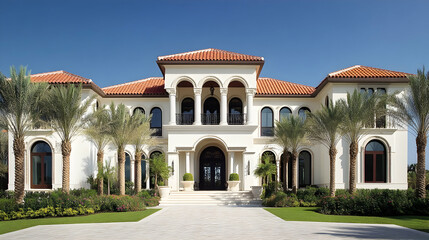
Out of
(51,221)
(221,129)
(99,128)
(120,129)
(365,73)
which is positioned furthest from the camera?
(221,129)

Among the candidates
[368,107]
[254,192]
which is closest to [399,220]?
[368,107]

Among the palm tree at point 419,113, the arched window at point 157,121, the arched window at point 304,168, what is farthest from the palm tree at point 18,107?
the arched window at point 304,168

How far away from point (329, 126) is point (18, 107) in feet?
53.7

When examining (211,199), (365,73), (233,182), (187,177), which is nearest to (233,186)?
(233,182)

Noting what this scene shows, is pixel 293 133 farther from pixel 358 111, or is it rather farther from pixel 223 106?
pixel 223 106

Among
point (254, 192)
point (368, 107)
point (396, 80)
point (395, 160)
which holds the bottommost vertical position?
point (254, 192)

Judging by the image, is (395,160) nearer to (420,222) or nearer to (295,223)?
(420,222)

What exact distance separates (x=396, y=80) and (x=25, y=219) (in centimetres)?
2371

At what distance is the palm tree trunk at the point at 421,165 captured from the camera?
2008cm

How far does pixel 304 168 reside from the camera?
3164 centimetres

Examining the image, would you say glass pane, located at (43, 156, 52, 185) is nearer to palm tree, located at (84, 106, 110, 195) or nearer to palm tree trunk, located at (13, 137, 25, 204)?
palm tree, located at (84, 106, 110, 195)

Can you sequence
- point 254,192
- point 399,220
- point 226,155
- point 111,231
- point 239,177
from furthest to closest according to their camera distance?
point 226,155 < point 239,177 < point 254,192 < point 399,220 < point 111,231

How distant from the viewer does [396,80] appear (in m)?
27.3

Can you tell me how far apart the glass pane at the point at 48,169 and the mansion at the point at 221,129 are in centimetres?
6
